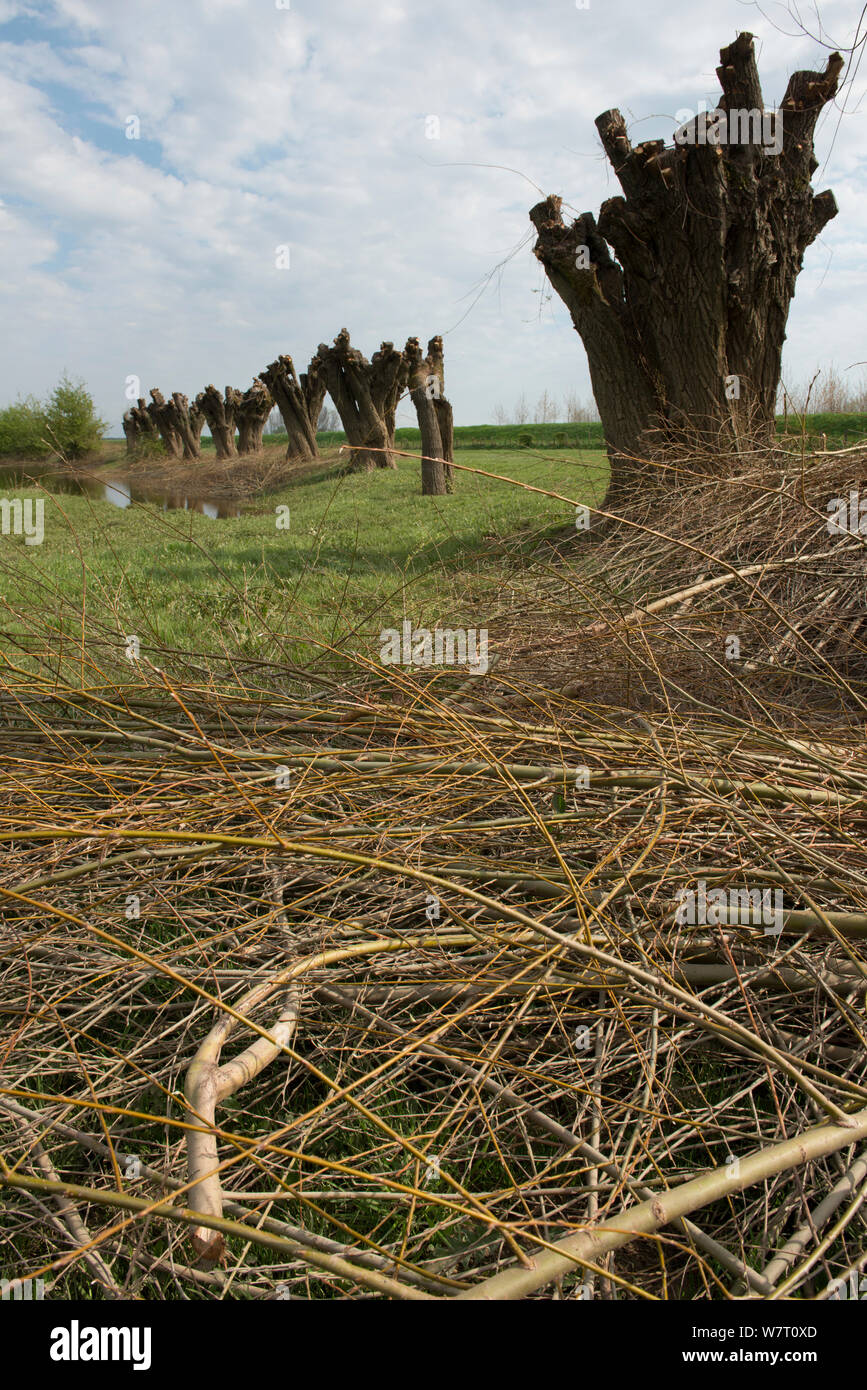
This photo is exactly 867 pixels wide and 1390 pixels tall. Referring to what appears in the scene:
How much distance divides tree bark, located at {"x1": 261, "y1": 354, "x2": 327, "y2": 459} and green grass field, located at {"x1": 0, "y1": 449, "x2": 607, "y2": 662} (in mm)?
9112

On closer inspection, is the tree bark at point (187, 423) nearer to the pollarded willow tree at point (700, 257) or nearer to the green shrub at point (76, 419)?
the green shrub at point (76, 419)

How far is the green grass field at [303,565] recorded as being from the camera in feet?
12.7

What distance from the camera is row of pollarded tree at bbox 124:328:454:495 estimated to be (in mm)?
16328

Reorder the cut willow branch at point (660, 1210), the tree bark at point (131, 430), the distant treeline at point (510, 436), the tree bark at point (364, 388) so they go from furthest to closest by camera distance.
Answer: the tree bark at point (131, 430) < the distant treeline at point (510, 436) < the tree bark at point (364, 388) < the cut willow branch at point (660, 1210)

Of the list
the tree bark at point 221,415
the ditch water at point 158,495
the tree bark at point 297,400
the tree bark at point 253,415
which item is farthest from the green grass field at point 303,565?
the tree bark at point 221,415

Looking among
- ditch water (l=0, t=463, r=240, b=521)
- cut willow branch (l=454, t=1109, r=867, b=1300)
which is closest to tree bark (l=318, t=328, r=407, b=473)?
ditch water (l=0, t=463, r=240, b=521)

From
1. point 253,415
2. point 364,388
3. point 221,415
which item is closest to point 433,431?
point 364,388

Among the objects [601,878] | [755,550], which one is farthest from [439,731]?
[755,550]

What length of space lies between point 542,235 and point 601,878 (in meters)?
7.07

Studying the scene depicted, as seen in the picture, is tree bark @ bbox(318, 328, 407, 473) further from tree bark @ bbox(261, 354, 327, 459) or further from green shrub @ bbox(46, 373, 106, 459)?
green shrub @ bbox(46, 373, 106, 459)

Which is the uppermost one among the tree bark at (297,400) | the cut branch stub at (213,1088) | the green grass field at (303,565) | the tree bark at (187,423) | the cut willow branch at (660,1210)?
the tree bark at (187,423)

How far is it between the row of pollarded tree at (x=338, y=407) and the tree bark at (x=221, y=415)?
4 cm

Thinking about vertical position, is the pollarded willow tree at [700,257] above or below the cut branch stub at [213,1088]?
above
